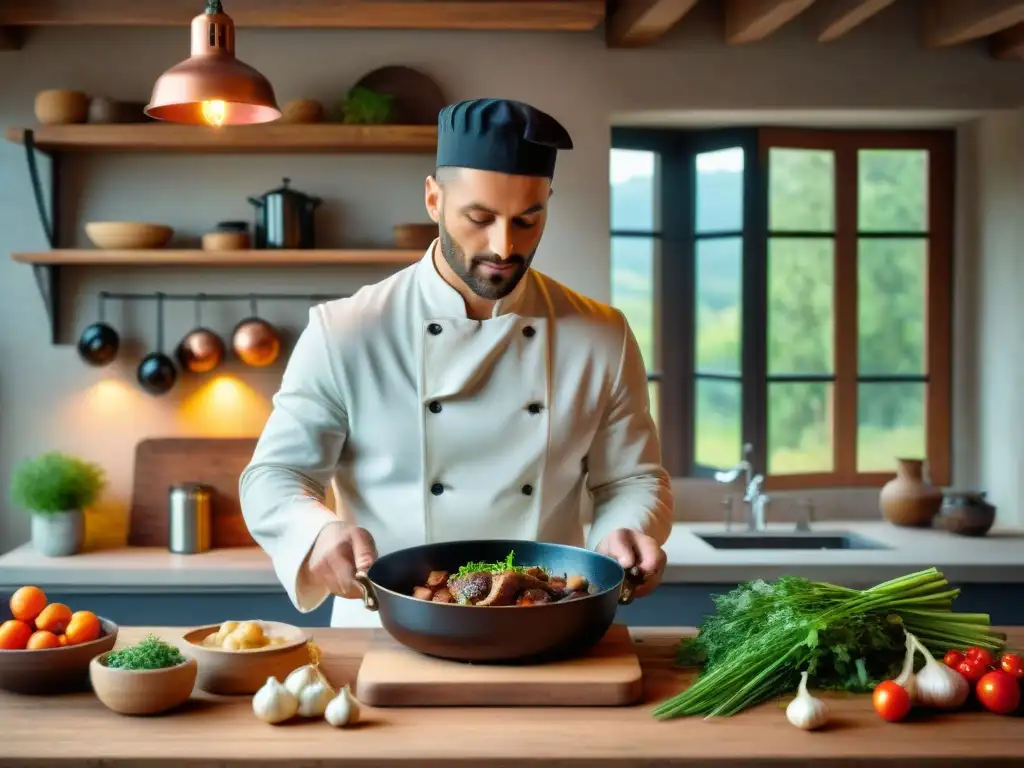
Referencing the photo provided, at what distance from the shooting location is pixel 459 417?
2.08 metres

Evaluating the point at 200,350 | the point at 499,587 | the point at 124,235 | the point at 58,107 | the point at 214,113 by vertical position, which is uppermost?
the point at 58,107

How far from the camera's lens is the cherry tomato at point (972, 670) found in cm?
161

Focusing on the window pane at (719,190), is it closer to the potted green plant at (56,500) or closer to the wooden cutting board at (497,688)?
the potted green plant at (56,500)

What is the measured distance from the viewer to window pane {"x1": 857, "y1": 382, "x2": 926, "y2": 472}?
4355 mm

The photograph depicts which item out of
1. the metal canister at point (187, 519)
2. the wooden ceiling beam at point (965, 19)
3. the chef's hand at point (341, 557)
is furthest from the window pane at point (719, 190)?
the chef's hand at point (341, 557)

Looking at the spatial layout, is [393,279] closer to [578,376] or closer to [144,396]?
[578,376]

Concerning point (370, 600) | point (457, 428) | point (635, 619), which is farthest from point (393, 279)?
point (635, 619)

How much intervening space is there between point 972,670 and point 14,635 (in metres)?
1.36

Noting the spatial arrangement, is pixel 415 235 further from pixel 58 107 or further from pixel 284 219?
pixel 58 107

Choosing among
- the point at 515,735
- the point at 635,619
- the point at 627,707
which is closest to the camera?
the point at 515,735

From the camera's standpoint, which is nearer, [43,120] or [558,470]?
[558,470]

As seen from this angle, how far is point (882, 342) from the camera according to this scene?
4.36 m

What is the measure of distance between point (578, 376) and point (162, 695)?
94cm

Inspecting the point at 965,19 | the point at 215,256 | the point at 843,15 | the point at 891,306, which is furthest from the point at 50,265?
the point at 965,19
